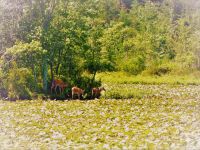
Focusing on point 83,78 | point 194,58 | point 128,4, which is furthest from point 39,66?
point 128,4

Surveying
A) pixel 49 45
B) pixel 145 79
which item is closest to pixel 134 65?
pixel 145 79

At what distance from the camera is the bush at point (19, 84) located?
13.6 meters

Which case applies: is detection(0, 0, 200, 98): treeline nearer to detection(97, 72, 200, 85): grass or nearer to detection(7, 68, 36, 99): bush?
detection(7, 68, 36, 99): bush

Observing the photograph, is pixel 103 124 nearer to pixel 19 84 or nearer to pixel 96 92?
pixel 96 92

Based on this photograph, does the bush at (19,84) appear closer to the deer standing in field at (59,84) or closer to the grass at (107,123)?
the deer standing in field at (59,84)

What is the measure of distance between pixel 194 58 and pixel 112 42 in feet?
28.8

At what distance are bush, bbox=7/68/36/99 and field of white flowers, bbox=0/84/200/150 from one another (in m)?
1.06

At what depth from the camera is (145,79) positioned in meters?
20.2

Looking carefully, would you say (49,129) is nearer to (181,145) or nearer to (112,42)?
(181,145)

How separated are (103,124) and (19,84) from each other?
4.97 metres

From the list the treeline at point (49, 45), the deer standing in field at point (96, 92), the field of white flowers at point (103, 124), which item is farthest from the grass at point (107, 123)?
the treeline at point (49, 45)

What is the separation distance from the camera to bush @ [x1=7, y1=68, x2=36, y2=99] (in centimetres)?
1357

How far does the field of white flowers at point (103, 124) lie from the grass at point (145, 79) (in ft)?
18.3

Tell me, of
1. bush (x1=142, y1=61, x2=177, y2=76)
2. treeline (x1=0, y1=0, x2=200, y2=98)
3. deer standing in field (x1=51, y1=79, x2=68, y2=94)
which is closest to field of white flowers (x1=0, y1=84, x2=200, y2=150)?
deer standing in field (x1=51, y1=79, x2=68, y2=94)
